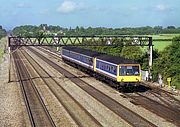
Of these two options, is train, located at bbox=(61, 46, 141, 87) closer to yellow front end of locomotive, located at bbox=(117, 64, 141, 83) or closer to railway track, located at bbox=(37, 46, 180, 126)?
yellow front end of locomotive, located at bbox=(117, 64, 141, 83)

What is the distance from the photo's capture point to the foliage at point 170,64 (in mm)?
43888

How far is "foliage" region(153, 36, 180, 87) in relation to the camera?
1728 inches

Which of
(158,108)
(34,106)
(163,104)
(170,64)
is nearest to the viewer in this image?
(158,108)

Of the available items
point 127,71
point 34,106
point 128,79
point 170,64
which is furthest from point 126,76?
point 170,64

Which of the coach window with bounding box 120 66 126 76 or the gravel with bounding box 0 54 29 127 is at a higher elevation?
the coach window with bounding box 120 66 126 76

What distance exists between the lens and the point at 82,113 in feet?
83.4

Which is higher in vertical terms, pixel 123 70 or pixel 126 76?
pixel 123 70

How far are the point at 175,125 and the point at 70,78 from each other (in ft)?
84.9

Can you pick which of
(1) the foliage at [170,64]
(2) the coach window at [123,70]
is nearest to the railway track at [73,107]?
(2) the coach window at [123,70]

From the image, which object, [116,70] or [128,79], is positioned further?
[116,70]

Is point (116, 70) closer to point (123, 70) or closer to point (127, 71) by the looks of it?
point (123, 70)

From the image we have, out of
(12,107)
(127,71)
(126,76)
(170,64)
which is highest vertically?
(127,71)

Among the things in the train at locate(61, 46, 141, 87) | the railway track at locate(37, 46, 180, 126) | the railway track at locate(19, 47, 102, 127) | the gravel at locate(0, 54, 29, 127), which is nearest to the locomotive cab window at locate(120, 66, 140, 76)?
the train at locate(61, 46, 141, 87)

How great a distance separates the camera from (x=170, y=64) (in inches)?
1818
